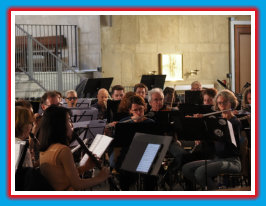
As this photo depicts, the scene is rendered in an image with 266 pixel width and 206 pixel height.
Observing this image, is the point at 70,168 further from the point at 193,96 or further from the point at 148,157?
the point at 193,96

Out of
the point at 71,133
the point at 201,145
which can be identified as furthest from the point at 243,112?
the point at 71,133

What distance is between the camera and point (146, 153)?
3.51 meters

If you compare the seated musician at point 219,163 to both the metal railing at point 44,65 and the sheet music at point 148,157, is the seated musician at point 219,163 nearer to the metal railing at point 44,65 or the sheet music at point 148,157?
the sheet music at point 148,157

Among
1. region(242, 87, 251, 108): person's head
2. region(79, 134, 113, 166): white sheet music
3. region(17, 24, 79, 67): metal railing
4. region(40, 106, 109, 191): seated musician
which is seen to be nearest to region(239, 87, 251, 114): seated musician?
region(242, 87, 251, 108): person's head

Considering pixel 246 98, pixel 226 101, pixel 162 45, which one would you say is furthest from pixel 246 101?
pixel 162 45

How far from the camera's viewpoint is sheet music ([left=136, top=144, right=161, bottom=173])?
11.3 feet

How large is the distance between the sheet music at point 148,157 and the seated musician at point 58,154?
0.32 metres

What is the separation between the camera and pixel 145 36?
11.5m

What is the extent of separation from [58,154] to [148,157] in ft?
2.17

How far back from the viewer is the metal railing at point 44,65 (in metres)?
10.4

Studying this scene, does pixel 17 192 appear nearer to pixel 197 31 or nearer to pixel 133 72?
pixel 133 72

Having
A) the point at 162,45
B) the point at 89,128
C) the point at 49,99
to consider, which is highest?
the point at 162,45

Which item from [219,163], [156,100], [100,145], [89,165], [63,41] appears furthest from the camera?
[63,41]

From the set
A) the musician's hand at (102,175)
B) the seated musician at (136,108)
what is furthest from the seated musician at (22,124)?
the seated musician at (136,108)
